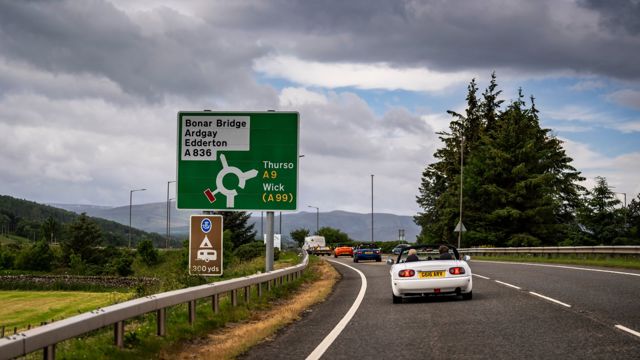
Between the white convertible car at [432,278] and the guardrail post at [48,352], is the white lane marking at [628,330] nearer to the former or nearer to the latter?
the white convertible car at [432,278]

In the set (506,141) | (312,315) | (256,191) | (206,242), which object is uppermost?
(506,141)

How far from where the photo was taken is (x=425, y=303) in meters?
16.7

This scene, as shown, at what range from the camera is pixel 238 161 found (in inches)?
808

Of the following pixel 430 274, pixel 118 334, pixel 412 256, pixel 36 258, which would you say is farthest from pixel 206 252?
pixel 36 258

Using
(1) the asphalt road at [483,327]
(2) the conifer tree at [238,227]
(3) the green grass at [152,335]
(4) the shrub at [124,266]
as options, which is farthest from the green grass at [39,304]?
(3) the green grass at [152,335]

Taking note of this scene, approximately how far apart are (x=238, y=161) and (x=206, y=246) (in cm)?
304

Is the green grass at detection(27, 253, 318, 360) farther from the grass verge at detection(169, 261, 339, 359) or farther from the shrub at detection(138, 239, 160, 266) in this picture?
Result: the shrub at detection(138, 239, 160, 266)

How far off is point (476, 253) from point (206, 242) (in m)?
42.7

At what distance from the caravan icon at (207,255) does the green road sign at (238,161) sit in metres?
2.24

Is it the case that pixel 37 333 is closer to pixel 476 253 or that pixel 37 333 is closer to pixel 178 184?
pixel 178 184

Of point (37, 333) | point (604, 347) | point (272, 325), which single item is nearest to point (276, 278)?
point (272, 325)

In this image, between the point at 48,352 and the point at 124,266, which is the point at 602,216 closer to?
the point at 48,352

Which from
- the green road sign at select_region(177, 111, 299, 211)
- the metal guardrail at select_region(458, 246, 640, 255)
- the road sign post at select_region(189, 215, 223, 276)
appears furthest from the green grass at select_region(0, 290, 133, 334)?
the road sign post at select_region(189, 215, 223, 276)

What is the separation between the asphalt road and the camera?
30.4ft
